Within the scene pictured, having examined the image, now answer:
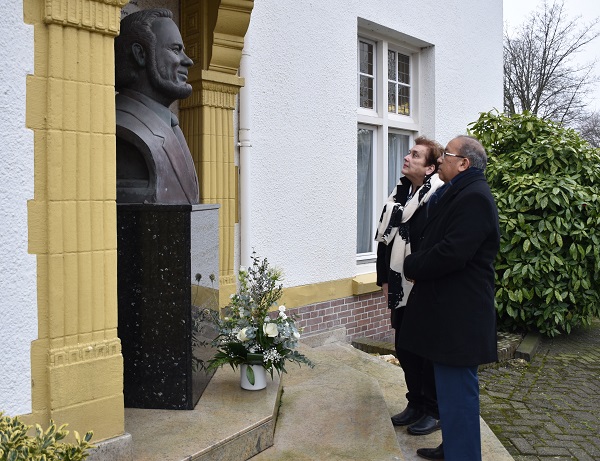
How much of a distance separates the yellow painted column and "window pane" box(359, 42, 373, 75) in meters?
5.09

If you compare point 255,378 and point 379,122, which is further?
point 379,122

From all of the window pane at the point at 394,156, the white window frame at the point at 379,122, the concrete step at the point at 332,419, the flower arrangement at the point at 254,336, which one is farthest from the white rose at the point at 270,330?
the window pane at the point at 394,156

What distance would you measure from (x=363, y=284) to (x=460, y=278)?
3677 mm

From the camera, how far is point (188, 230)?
3379 mm

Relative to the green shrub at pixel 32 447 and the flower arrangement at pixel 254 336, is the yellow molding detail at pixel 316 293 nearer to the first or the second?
the flower arrangement at pixel 254 336

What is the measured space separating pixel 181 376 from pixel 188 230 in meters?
0.79

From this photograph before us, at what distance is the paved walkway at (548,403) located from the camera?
15.3 feet

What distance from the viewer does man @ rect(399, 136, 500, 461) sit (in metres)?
3.29

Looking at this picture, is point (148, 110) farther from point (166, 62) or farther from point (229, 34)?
point (229, 34)

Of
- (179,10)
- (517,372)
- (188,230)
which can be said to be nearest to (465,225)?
(188,230)

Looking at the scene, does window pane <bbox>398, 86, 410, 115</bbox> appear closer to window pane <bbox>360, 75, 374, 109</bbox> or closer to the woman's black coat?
window pane <bbox>360, 75, 374, 109</bbox>

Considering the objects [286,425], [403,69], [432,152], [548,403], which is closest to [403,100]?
[403,69]

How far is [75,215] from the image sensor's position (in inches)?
108

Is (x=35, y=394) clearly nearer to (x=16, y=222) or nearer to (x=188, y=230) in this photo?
(x=16, y=222)
